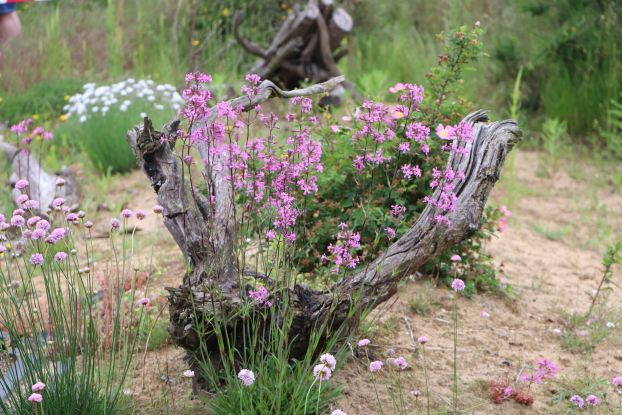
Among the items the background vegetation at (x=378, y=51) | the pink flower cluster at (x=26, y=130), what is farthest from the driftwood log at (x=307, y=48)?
the pink flower cluster at (x=26, y=130)

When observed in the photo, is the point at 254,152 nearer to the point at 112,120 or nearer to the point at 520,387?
the point at 520,387

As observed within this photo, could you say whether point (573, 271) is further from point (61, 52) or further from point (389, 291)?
point (61, 52)

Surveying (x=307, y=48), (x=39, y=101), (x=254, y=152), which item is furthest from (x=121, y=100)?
(x=254, y=152)

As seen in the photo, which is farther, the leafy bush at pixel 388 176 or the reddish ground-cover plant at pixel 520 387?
the leafy bush at pixel 388 176

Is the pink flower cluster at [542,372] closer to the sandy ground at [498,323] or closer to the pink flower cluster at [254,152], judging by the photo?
the sandy ground at [498,323]

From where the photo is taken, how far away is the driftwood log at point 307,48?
775 cm

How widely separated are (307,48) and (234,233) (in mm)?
5407

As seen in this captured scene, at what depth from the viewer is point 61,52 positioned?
27.8ft

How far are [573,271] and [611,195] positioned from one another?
1783mm

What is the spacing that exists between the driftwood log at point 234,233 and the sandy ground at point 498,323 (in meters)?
0.15

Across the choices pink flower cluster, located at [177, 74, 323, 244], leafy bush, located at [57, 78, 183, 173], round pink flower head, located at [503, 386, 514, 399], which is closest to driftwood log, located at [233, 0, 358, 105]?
leafy bush, located at [57, 78, 183, 173]

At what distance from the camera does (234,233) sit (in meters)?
2.66

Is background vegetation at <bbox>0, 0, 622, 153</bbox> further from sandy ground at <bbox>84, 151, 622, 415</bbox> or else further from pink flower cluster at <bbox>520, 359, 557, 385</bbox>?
pink flower cluster at <bbox>520, 359, 557, 385</bbox>

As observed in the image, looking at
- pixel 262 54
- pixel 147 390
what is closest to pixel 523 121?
pixel 262 54
